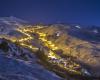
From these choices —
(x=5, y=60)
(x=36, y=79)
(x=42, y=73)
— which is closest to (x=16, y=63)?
(x=5, y=60)

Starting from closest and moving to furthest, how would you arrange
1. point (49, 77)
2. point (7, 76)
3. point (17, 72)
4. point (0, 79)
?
point (0, 79)
point (7, 76)
point (17, 72)
point (49, 77)

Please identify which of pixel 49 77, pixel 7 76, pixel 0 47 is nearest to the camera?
pixel 7 76

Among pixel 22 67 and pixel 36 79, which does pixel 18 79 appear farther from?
pixel 22 67

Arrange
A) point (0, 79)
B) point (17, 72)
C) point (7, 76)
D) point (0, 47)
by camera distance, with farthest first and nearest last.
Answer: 1. point (0, 47)
2. point (17, 72)
3. point (7, 76)
4. point (0, 79)

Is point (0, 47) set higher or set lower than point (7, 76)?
higher

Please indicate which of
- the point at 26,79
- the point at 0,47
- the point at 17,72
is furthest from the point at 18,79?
the point at 0,47

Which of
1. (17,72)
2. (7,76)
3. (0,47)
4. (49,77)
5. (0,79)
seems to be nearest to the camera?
(0,79)

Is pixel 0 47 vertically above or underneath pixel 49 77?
above

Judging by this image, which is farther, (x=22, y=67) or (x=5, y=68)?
(x=22, y=67)

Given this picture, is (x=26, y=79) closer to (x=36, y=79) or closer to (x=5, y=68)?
(x=36, y=79)
